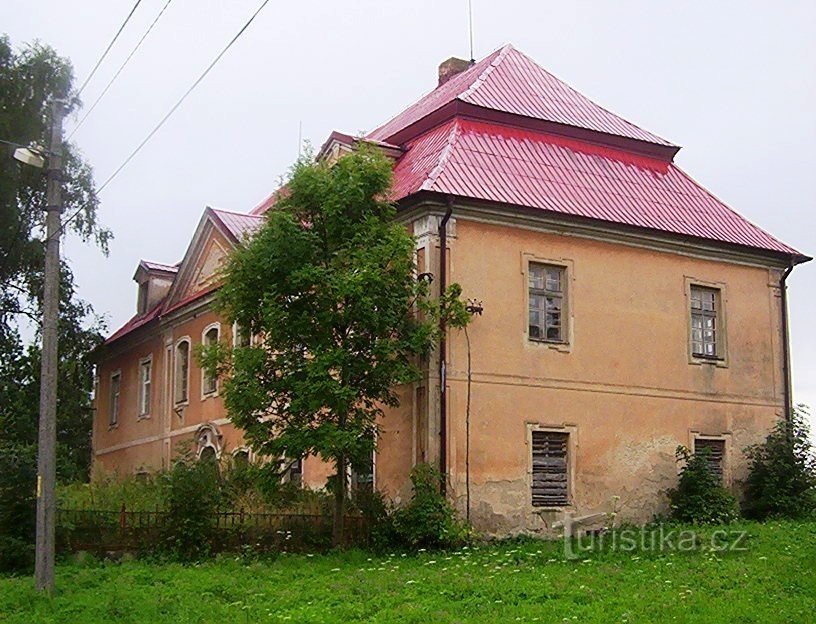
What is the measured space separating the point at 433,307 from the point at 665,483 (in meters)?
6.66

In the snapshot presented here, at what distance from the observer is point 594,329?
22906mm

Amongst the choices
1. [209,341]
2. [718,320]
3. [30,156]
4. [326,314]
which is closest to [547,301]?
[718,320]

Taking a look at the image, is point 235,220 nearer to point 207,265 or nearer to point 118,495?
point 207,265

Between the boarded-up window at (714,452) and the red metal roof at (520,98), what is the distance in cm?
668

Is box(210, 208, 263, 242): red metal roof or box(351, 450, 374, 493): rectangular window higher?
box(210, 208, 263, 242): red metal roof

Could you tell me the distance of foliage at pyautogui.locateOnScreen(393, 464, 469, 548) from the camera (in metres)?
19.3

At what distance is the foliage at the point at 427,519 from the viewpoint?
19.3 meters

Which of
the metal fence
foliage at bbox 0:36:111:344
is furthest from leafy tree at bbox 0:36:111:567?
the metal fence

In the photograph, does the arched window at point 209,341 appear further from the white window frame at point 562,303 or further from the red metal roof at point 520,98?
the white window frame at point 562,303

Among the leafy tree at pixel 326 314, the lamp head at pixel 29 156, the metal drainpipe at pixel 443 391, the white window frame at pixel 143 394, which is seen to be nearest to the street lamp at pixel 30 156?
the lamp head at pixel 29 156

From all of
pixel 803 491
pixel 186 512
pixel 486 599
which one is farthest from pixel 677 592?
pixel 803 491

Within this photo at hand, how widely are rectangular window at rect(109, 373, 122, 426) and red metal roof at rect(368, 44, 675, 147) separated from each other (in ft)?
45.6

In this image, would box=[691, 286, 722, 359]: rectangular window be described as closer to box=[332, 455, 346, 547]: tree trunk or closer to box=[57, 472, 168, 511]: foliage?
box=[332, 455, 346, 547]: tree trunk

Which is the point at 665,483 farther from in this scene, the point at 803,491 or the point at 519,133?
the point at 519,133
